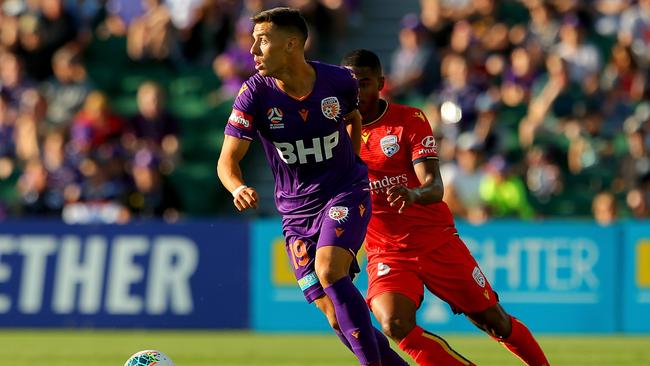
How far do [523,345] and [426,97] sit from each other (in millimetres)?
9494

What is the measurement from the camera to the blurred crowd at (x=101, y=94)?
57.0 feet

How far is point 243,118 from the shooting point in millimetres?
8594

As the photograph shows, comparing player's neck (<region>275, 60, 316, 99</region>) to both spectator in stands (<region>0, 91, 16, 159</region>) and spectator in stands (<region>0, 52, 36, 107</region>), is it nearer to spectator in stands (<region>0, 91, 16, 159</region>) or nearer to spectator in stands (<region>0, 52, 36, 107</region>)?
spectator in stands (<region>0, 91, 16, 159</region>)

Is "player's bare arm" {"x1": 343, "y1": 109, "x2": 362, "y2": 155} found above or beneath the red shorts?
above

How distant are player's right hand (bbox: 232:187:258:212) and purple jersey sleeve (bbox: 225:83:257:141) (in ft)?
1.77

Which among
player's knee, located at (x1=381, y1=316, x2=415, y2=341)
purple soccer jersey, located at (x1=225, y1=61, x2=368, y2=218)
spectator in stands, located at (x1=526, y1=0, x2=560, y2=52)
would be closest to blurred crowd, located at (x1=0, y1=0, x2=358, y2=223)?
spectator in stands, located at (x1=526, y1=0, x2=560, y2=52)

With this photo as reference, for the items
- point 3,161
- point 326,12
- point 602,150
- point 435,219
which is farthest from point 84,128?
point 435,219

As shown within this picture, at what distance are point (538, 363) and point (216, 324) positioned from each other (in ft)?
24.9

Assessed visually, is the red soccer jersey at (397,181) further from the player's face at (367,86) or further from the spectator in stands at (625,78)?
the spectator in stands at (625,78)

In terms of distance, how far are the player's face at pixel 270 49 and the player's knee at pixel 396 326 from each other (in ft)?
5.64

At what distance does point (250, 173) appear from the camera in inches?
767

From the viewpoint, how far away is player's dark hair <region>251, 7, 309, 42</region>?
861 centimetres

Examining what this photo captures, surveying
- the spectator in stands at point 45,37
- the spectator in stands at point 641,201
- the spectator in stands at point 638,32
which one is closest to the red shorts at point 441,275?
the spectator in stands at point 641,201

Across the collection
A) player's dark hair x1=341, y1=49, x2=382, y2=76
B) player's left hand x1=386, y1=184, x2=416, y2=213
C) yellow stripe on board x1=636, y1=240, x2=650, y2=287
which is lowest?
yellow stripe on board x1=636, y1=240, x2=650, y2=287
